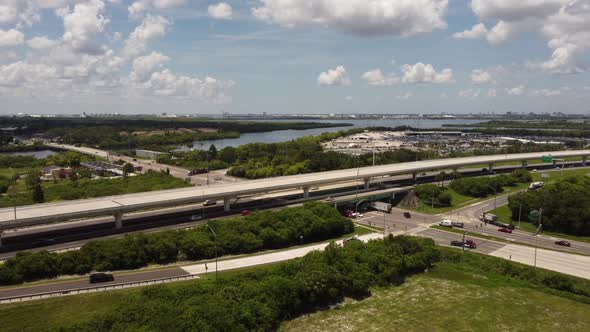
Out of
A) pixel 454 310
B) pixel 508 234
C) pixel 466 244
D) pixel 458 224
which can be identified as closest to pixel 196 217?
pixel 454 310

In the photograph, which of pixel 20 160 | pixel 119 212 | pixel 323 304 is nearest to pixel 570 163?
pixel 323 304

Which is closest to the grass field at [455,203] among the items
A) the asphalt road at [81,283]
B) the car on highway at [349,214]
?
the car on highway at [349,214]

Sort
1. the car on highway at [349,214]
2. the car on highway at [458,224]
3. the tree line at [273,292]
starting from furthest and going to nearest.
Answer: the car on highway at [349,214]
the car on highway at [458,224]
the tree line at [273,292]

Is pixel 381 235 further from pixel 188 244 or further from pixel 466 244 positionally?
pixel 188 244

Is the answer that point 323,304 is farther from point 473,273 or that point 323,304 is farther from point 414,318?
point 473,273

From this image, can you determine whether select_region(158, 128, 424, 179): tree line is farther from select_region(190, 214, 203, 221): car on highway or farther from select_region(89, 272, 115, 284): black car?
select_region(89, 272, 115, 284): black car

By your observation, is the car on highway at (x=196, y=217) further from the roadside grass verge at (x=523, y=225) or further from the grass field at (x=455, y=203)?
the roadside grass verge at (x=523, y=225)

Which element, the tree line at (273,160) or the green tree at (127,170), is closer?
the green tree at (127,170)
